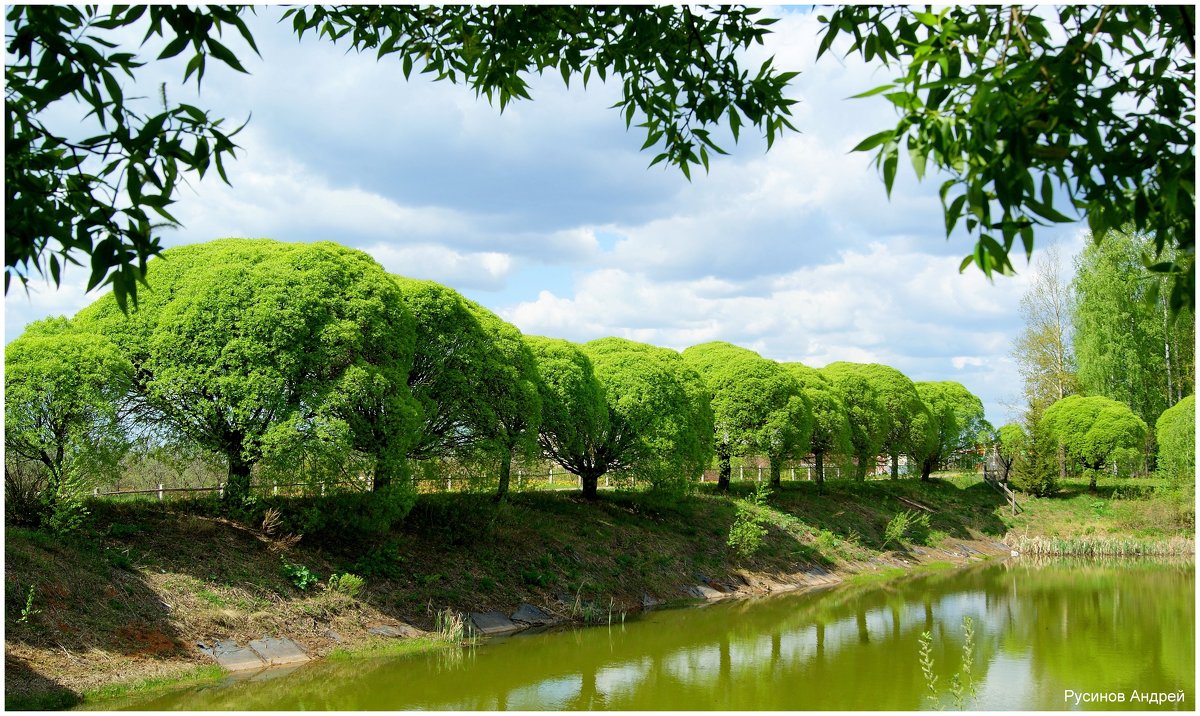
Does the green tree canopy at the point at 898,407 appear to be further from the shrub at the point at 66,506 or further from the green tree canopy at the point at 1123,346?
the shrub at the point at 66,506

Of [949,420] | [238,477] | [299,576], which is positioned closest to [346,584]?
[299,576]

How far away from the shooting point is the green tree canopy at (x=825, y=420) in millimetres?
24781

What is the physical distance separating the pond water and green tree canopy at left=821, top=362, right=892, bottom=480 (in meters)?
10.1

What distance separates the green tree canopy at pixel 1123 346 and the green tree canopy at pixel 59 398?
3055 cm

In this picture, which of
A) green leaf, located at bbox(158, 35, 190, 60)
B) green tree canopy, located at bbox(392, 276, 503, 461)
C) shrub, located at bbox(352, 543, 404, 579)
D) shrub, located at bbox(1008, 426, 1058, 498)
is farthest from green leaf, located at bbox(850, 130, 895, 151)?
shrub, located at bbox(1008, 426, 1058, 498)

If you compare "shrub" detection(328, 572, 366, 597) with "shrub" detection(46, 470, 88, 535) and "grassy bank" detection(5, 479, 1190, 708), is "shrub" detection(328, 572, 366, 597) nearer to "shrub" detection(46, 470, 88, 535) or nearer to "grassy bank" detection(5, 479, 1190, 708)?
"grassy bank" detection(5, 479, 1190, 708)

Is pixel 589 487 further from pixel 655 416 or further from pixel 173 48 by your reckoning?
pixel 173 48

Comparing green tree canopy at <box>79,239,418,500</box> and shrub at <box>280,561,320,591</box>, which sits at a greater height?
green tree canopy at <box>79,239,418,500</box>

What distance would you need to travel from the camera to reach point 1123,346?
3112 cm

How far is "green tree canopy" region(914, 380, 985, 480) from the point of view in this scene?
32875 mm

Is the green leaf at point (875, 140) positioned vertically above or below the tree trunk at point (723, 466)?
above

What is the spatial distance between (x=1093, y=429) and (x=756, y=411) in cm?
1385

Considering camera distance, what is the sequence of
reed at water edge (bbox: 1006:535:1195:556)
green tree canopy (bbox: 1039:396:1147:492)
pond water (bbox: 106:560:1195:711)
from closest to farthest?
pond water (bbox: 106:560:1195:711)
reed at water edge (bbox: 1006:535:1195:556)
green tree canopy (bbox: 1039:396:1147:492)

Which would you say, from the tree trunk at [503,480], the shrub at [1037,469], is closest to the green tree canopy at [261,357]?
the tree trunk at [503,480]
